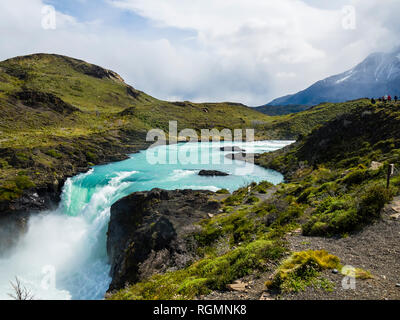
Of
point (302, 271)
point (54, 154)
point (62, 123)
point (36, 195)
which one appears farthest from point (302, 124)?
point (302, 271)

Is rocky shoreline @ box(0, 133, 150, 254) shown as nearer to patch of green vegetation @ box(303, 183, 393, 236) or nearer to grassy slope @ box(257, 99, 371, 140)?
patch of green vegetation @ box(303, 183, 393, 236)

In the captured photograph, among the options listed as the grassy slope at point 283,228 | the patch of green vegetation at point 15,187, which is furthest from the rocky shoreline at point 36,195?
the grassy slope at point 283,228

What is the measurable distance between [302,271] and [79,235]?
27.3 m

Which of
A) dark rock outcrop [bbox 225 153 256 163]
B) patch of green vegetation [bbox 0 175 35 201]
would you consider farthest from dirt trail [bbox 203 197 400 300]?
dark rock outcrop [bbox 225 153 256 163]

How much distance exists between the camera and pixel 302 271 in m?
6.89

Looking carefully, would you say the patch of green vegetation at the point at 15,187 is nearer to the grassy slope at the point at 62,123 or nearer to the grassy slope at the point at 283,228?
the grassy slope at the point at 62,123

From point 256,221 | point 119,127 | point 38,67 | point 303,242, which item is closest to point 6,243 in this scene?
point 256,221

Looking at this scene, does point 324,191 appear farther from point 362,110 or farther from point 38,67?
point 38,67

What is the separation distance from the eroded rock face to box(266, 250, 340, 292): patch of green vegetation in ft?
22.9

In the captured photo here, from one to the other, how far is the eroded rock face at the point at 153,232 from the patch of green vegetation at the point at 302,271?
6.98 meters

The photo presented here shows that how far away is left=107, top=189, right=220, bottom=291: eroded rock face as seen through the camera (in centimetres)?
1409

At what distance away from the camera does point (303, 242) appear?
373 inches

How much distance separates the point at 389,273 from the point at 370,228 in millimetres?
3129

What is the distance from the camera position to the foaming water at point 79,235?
821 inches
